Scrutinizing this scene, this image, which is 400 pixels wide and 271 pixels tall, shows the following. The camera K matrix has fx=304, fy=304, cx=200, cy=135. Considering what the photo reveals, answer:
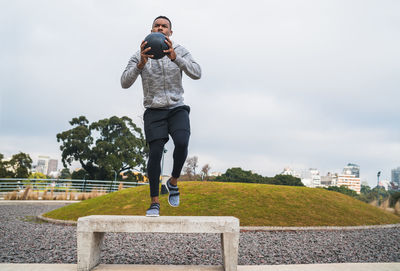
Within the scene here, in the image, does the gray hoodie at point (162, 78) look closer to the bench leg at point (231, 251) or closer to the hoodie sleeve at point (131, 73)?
the hoodie sleeve at point (131, 73)

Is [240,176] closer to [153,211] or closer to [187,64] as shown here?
[153,211]

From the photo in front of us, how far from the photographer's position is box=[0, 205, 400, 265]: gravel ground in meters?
4.38

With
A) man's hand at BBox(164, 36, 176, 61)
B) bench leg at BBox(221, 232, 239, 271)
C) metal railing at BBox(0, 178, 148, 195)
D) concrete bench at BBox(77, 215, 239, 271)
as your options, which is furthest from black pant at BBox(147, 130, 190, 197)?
metal railing at BBox(0, 178, 148, 195)

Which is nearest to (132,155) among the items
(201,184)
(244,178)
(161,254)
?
(244,178)

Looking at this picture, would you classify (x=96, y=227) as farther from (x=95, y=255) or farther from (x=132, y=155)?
(x=132, y=155)

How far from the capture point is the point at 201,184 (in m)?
11.0

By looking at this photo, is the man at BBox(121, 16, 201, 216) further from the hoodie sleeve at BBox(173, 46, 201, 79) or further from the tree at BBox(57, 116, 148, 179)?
the tree at BBox(57, 116, 148, 179)

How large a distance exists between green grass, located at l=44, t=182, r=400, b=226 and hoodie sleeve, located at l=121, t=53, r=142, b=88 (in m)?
5.22

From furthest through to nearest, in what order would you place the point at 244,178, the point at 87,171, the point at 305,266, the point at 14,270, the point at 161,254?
1. the point at 244,178
2. the point at 87,171
3. the point at 161,254
4. the point at 305,266
5. the point at 14,270

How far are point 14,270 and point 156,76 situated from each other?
2.57 meters

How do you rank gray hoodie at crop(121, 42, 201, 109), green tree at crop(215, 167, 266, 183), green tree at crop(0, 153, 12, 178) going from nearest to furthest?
gray hoodie at crop(121, 42, 201, 109) → green tree at crop(0, 153, 12, 178) → green tree at crop(215, 167, 266, 183)

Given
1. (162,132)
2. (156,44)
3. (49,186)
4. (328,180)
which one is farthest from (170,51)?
(328,180)

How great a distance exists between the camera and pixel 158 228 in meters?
3.27

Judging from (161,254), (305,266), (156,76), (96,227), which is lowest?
(161,254)
